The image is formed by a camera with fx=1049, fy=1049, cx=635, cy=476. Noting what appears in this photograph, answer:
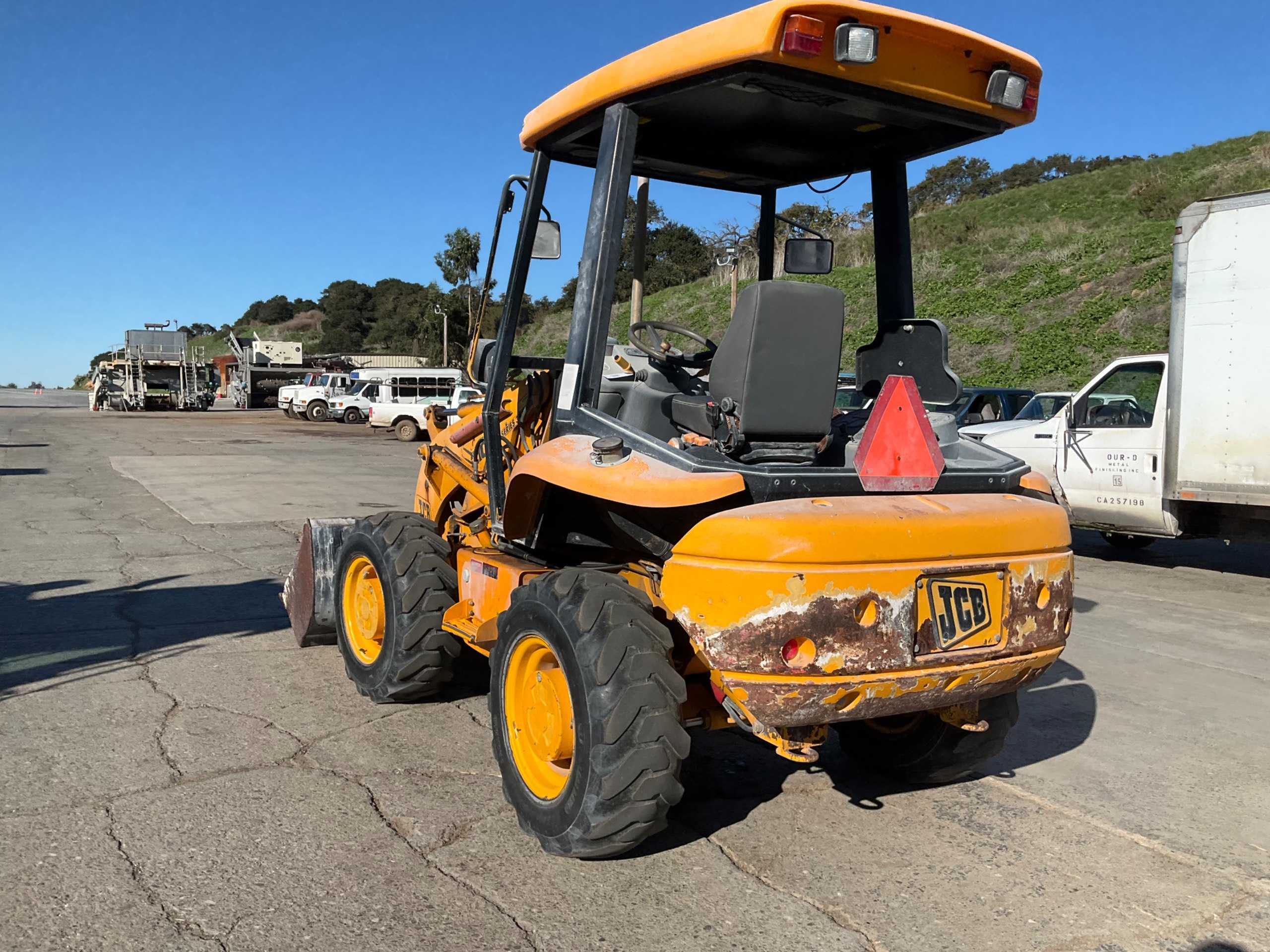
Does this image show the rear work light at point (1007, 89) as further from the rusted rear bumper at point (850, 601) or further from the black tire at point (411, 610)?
the black tire at point (411, 610)

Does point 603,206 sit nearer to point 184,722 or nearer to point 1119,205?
point 184,722

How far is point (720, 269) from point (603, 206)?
1.36 metres

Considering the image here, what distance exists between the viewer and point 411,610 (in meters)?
4.86

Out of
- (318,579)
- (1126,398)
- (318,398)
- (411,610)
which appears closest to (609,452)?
(411,610)

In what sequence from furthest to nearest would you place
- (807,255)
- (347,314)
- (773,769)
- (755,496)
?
(347,314) → (807,255) → (773,769) → (755,496)

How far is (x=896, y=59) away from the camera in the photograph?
341 centimetres

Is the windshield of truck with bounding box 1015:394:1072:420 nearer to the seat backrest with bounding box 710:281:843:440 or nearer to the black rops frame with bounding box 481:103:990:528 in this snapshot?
the black rops frame with bounding box 481:103:990:528

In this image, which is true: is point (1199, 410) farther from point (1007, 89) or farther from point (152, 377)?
point (152, 377)

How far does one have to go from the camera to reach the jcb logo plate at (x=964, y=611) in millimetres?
3320

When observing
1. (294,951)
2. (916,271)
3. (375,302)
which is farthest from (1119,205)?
(375,302)

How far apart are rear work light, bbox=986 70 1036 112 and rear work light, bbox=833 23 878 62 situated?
2.11ft

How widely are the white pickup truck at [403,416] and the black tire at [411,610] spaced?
87.2ft

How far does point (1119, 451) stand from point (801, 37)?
8199 mm

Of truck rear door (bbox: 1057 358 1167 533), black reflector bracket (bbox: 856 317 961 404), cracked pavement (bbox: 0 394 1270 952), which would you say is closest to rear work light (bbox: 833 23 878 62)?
black reflector bracket (bbox: 856 317 961 404)
